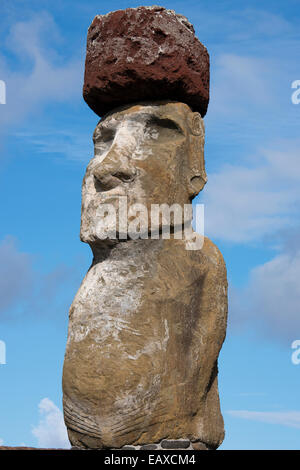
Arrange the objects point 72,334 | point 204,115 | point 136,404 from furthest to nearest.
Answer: point 204,115
point 72,334
point 136,404

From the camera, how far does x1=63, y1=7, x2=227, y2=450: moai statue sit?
650cm

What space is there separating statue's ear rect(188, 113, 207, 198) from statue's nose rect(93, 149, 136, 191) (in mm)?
657

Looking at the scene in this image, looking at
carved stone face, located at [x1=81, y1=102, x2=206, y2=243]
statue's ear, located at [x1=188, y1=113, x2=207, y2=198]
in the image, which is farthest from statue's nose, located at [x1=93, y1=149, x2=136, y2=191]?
statue's ear, located at [x1=188, y1=113, x2=207, y2=198]

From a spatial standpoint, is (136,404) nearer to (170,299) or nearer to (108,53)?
(170,299)

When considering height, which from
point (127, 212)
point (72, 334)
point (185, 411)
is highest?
point (127, 212)

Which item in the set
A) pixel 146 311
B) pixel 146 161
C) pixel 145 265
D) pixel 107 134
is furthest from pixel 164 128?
pixel 146 311

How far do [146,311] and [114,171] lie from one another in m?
1.30

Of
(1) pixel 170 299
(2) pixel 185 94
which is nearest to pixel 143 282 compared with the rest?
(1) pixel 170 299

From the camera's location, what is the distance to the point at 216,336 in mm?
7102

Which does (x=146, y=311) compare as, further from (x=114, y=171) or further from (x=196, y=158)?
(x=196, y=158)


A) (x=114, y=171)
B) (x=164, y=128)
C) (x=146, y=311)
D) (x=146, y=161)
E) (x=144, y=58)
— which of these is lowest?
(x=146, y=311)

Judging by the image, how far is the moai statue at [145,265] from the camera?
6504 mm

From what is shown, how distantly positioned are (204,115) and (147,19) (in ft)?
4.04

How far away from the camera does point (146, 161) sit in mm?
6930
